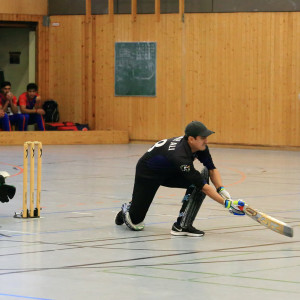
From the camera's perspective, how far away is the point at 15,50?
1032 inches

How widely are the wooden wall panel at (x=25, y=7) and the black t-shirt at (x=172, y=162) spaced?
1657 centimetres

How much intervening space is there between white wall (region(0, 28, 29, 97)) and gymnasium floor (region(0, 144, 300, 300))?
1215 centimetres

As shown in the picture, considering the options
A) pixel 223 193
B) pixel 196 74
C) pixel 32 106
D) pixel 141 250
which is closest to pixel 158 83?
pixel 196 74

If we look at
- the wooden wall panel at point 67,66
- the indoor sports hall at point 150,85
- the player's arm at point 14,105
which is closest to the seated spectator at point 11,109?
the player's arm at point 14,105

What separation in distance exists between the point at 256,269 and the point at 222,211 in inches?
152

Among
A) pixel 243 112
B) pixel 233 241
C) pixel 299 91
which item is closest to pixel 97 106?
pixel 243 112

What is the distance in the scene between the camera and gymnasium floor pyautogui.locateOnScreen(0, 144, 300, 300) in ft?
21.2

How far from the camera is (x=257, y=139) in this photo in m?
23.1

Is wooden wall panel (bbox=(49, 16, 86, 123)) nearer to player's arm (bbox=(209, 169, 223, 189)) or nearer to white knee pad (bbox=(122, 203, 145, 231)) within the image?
white knee pad (bbox=(122, 203, 145, 231))

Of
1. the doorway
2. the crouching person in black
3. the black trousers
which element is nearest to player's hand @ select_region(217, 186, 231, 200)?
the crouching person in black

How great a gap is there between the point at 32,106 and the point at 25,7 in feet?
10.9

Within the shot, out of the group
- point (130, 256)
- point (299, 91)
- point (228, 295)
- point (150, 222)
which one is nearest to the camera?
point (228, 295)

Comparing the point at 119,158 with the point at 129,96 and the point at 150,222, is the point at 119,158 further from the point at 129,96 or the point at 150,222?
the point at 150,222

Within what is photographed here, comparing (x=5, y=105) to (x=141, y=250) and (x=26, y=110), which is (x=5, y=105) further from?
(x=141, y=250)
